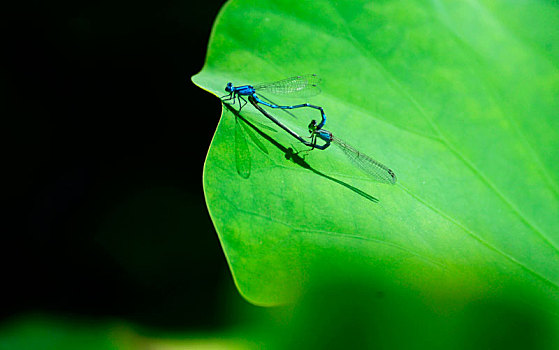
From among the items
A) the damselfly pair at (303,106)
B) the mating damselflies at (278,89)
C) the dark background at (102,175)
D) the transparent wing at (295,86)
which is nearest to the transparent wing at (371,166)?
the damselfly pair at (303,106)

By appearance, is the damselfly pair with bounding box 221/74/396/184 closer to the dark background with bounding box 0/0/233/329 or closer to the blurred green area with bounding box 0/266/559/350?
the blurred green area with bounding box 0/266/559/350

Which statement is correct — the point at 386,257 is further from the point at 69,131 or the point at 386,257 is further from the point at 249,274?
the point at 69,131

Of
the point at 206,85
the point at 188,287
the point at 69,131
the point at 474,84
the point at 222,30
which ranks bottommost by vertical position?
the point at 188,287

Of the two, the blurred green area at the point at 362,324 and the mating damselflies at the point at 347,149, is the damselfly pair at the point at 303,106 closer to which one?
the mating damselflies at the point at 347,149

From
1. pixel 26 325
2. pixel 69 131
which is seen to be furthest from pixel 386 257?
pixel 69 131

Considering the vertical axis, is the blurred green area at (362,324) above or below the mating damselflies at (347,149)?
below

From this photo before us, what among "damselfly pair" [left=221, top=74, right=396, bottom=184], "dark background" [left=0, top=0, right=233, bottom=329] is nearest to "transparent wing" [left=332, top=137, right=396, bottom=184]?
"damselfly pair" [left=221, top=74, right=396, bottom=184]

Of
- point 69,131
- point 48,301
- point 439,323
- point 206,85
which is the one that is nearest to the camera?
point 439,323
